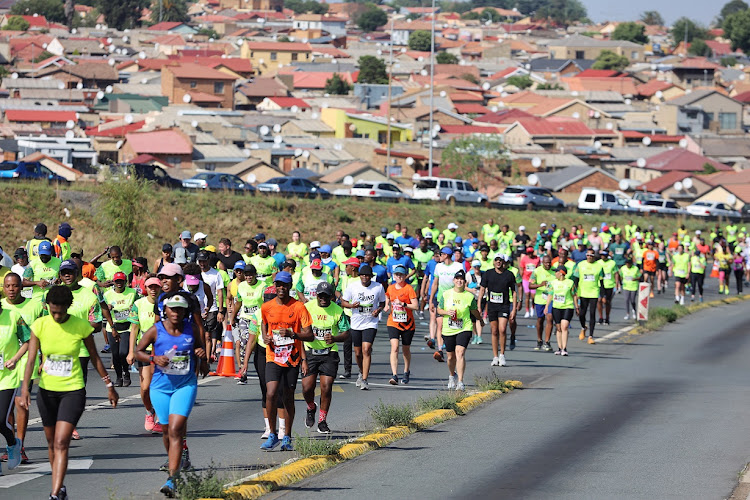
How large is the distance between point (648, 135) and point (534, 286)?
294ft

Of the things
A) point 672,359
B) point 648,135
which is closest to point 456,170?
point 648,135

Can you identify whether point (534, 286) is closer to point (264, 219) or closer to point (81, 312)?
point (81, 312)

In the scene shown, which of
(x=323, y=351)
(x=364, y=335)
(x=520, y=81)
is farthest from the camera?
(x=520, y=81)

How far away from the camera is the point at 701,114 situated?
120m

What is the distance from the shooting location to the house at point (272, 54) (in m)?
175

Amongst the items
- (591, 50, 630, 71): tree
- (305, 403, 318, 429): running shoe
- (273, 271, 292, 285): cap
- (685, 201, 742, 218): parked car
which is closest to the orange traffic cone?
(305, 403, 318, 429): running shoe

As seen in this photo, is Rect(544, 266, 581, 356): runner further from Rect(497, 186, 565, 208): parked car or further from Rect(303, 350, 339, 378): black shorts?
Rect(497, 186, 565, 208): parked car

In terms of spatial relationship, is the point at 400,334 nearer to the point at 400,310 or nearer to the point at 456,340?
the point at 400,310

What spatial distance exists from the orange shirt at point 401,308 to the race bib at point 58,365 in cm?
841

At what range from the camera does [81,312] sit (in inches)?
566

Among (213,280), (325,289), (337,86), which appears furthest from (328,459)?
(337,86)

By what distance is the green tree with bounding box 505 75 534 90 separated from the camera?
157200mm

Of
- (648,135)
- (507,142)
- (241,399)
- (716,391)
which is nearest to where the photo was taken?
(241,399)

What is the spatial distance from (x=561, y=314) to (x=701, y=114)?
10198cm
